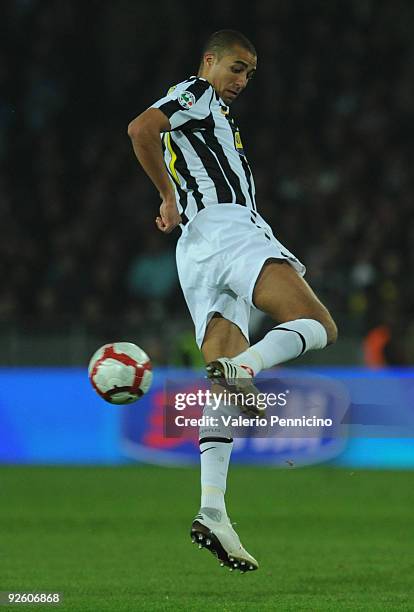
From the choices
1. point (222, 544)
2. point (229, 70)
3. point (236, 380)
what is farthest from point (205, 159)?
point (222, 544)

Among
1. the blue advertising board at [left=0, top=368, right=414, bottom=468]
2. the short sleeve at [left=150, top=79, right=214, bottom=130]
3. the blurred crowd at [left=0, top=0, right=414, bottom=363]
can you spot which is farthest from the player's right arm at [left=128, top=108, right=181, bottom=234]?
the blurred crowd at [left=0, top=0, right=414, bottom=363]

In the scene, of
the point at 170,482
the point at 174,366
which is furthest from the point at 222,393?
the point at 174,366

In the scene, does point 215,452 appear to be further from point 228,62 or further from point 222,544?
point 228,62

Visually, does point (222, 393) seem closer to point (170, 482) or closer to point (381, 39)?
point (170, 482)

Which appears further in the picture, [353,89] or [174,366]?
[353,89]

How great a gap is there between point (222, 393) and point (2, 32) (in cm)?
1240

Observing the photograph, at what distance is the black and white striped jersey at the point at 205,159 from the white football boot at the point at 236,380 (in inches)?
42.6

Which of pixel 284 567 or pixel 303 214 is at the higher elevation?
pixel 303 214

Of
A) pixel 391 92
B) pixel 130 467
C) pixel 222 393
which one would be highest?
pixel 391 92

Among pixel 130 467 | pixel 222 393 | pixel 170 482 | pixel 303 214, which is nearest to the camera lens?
pixel 222 393

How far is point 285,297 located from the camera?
534 centimetres

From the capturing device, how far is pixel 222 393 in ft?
17.5

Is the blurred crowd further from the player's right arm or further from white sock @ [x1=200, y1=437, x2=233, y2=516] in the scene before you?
the player's right arm

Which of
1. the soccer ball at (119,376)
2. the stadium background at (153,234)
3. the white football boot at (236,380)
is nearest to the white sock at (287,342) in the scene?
the white football boot at (236,380)
